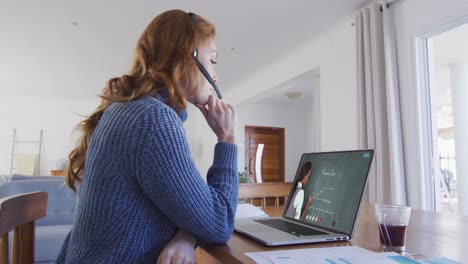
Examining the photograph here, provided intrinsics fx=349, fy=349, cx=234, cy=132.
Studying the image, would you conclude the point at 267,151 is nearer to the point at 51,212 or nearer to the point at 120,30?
the point at 120,30

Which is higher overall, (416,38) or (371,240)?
(416,38)

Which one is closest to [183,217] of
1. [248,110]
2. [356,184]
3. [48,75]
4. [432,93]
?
A: [356,184]

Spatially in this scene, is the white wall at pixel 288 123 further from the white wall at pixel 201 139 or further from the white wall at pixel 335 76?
the white wall at pixel 335 76

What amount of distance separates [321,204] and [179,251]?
1.33 feet

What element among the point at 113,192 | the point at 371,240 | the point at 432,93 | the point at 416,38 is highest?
the point at 416,38

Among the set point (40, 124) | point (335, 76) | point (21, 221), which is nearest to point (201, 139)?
point (40, 124)

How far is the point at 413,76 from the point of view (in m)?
2.69

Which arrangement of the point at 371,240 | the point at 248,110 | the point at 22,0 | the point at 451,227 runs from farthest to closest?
the point at 248,110 < the point at 22,0 < the point at 451,227 < the point at 371,240

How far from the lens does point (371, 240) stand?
2.56 feet

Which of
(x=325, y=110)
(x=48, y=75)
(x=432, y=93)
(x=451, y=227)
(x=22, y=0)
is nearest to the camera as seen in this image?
(x=451, y=227)

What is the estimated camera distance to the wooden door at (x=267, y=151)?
743cm

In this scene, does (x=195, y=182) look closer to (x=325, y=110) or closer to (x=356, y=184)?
(x=356, y=184)

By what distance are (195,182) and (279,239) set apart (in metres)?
0.22

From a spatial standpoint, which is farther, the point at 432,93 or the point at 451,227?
the point at 432,93
